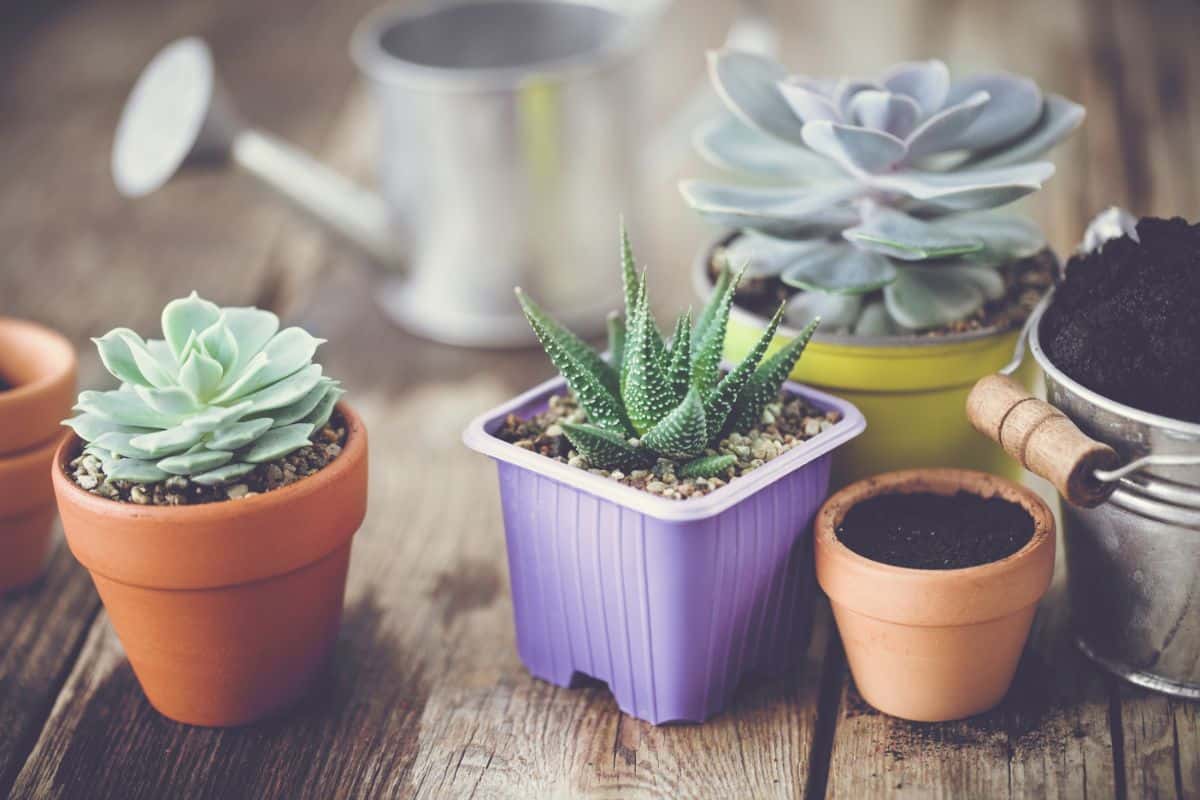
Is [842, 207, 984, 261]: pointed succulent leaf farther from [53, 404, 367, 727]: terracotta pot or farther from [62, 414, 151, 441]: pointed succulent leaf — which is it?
[62, 414, 151, 441]: pointed succulent leaf

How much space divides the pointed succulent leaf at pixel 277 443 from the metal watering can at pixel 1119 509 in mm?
375

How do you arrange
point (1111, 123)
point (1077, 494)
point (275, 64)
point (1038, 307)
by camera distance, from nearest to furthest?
point (1077, 494) < point (1038, 307) < point (1111, 123) < point (275, 64)

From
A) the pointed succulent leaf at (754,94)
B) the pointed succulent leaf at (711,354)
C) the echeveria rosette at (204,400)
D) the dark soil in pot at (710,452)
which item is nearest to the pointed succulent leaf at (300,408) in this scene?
the echeveria rosette at (204,400)

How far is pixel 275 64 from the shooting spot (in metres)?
1.73

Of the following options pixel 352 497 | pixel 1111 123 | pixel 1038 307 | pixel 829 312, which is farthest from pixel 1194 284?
pixel 1111 123

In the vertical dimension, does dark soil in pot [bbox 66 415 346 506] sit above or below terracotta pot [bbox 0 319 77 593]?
above

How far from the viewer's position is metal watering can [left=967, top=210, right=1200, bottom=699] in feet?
2.25

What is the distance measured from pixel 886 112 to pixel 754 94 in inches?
3.8

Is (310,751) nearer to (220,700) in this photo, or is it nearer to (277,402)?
(220,700)

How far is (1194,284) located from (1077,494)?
126mm

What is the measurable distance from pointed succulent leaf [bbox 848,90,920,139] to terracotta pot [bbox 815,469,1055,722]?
227mm

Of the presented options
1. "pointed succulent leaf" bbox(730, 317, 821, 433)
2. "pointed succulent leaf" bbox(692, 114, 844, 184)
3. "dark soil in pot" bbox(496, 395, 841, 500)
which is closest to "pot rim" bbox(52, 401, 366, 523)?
"dark soil in pot" bbox(496, 395, 841, 500)

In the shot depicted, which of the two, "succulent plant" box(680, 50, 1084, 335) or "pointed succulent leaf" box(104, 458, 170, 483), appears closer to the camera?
"pointed succulent leaf" box(104, 458, 170, 483)

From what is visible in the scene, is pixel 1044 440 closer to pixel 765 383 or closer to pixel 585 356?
pixel 765 383
